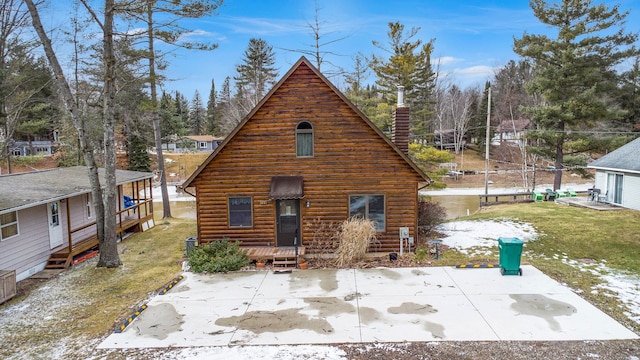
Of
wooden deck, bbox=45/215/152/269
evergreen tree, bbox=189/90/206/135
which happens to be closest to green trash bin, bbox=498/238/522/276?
wooden deck, bbox=45/215/152/269

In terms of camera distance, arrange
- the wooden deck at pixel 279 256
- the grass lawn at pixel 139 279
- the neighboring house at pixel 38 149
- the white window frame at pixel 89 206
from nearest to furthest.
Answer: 1. the grass lawn at pixel 139 279
2. the wooden deck at pixel 279 256
3. the white window frame at pixel 89 206
4. the neighboring house at pixel 38 149

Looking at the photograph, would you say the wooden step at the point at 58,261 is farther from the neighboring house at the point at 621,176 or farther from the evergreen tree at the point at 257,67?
the evergreen tree at the point at 257,67

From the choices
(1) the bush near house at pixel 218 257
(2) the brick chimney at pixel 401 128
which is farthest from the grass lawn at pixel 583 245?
(1) the bush near house at pixel 218 257

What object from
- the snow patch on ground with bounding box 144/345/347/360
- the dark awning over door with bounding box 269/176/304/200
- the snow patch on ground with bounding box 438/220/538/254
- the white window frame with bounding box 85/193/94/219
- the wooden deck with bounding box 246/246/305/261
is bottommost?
the snow patch on ground with bounding box 144/345/347/360

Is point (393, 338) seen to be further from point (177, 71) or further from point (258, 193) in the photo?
point (177, 71)

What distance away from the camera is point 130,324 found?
7910 mm

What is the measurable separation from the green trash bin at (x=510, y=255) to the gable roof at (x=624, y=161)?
42.4 feet

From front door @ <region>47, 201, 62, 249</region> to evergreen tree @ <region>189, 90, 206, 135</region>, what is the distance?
63.1m

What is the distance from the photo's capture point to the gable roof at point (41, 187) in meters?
10.5

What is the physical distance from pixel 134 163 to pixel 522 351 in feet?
129

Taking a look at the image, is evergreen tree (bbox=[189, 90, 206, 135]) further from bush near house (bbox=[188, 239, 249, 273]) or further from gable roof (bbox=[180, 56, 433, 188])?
bush near house (bbox=[188, 239, 249, 273])

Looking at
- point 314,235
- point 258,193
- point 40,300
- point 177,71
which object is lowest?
point 40,300

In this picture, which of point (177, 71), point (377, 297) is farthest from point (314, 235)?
point (177, 71)

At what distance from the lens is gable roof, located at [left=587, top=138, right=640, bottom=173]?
18906 mm
